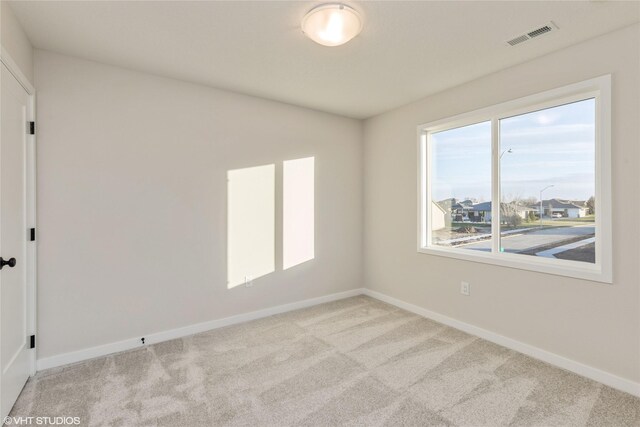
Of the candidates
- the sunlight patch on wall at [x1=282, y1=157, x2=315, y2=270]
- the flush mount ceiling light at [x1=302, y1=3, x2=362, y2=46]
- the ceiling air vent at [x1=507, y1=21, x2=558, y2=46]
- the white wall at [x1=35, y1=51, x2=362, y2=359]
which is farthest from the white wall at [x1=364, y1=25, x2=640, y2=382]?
the flush mount ceiling light at [x1=302, y1=3, x2=362, y2=46]

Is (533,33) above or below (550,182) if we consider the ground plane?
above

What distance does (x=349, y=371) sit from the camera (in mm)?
2408

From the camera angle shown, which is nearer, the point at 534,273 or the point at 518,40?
the point at 518,40

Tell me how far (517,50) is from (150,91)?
3.15 metres

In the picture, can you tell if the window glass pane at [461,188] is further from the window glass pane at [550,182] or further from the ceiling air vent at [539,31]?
the ceiling air vent at [539,31]

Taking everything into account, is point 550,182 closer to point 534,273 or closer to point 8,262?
point 534,273

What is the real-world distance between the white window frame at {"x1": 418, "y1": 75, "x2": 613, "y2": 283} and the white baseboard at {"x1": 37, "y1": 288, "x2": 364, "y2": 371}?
1.62m

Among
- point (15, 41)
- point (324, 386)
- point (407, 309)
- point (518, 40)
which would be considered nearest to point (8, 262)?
Answer: point (15, 41)

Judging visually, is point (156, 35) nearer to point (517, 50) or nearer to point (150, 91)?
point (150, 91)

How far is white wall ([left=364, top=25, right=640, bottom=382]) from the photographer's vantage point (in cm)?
215

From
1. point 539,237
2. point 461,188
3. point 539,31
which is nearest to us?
point 539,31

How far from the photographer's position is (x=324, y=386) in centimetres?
221

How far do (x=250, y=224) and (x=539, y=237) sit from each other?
280cm

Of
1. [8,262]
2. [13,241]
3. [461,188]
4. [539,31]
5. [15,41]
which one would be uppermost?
[539,31]
